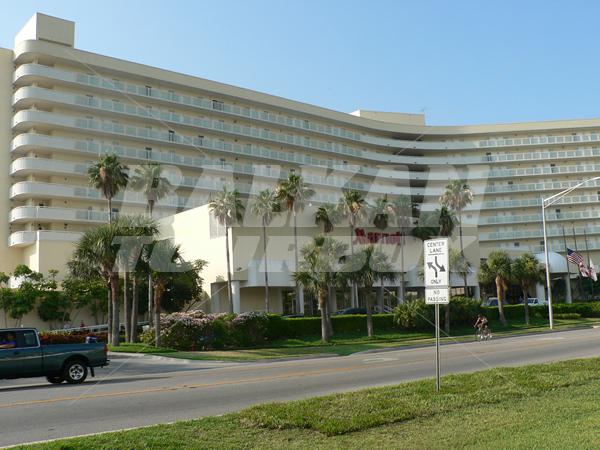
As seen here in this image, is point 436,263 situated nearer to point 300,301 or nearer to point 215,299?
point 300,301

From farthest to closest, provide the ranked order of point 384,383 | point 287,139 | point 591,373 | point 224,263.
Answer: point 287,139, point 224,263, point 384,383, point 591,373

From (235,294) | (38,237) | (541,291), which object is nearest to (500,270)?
(235,294)

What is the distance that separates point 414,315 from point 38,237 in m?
37.0

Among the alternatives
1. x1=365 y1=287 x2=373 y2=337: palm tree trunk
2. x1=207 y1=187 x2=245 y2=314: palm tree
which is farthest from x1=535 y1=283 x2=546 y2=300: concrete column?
x1=207 y1=187 x2=245 y2=314: palm tree

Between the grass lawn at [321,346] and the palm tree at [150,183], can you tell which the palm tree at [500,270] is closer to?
the grass lawn at [321,346]

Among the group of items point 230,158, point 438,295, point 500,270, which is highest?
point 230,158

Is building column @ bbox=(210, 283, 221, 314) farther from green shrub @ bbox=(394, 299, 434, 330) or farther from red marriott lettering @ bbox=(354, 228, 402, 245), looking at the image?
red marriott lettering @ bbox=(354, 228, 402, 245)

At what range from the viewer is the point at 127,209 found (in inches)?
2616

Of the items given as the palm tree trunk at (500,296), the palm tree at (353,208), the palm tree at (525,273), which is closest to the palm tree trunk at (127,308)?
the palm tree at (353,208)

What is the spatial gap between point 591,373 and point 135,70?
6501cm

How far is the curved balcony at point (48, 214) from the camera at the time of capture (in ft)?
197

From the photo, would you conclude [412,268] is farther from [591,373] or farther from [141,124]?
[591,373]

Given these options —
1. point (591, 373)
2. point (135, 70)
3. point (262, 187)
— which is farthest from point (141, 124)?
point (591, 373)

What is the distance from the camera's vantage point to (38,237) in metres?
58.2
